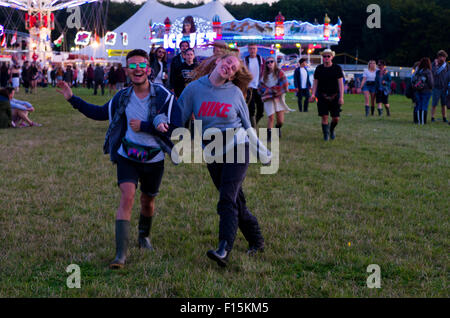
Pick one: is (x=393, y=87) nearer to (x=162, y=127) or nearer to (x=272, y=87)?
(x=272, y=87)

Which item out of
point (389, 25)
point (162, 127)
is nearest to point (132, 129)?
point (162, 127)

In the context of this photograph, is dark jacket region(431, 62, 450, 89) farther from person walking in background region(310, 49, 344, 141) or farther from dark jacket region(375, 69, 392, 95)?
person walking in background region(310, 49, 344, 141)

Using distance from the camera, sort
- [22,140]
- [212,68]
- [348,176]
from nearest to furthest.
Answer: [212,68] < [348,176] < [22,140]

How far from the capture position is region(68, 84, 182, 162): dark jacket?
4473mm

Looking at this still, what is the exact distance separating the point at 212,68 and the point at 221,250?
1.57 metres

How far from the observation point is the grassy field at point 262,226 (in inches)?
158

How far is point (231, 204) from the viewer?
4.41 metres

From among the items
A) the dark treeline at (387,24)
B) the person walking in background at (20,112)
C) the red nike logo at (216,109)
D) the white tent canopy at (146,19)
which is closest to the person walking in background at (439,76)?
the person walking in background at (20,112)

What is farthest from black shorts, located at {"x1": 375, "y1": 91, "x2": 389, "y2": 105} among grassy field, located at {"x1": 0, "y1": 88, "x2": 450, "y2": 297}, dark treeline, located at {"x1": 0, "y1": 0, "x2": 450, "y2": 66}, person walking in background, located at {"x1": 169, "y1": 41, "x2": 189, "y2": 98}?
dark treeline, located at {"x1": 0, "y1": 0, "x2": 450, "y2": 66}

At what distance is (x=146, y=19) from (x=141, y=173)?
56.8 m

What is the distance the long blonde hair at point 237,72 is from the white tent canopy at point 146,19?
51430 mm
